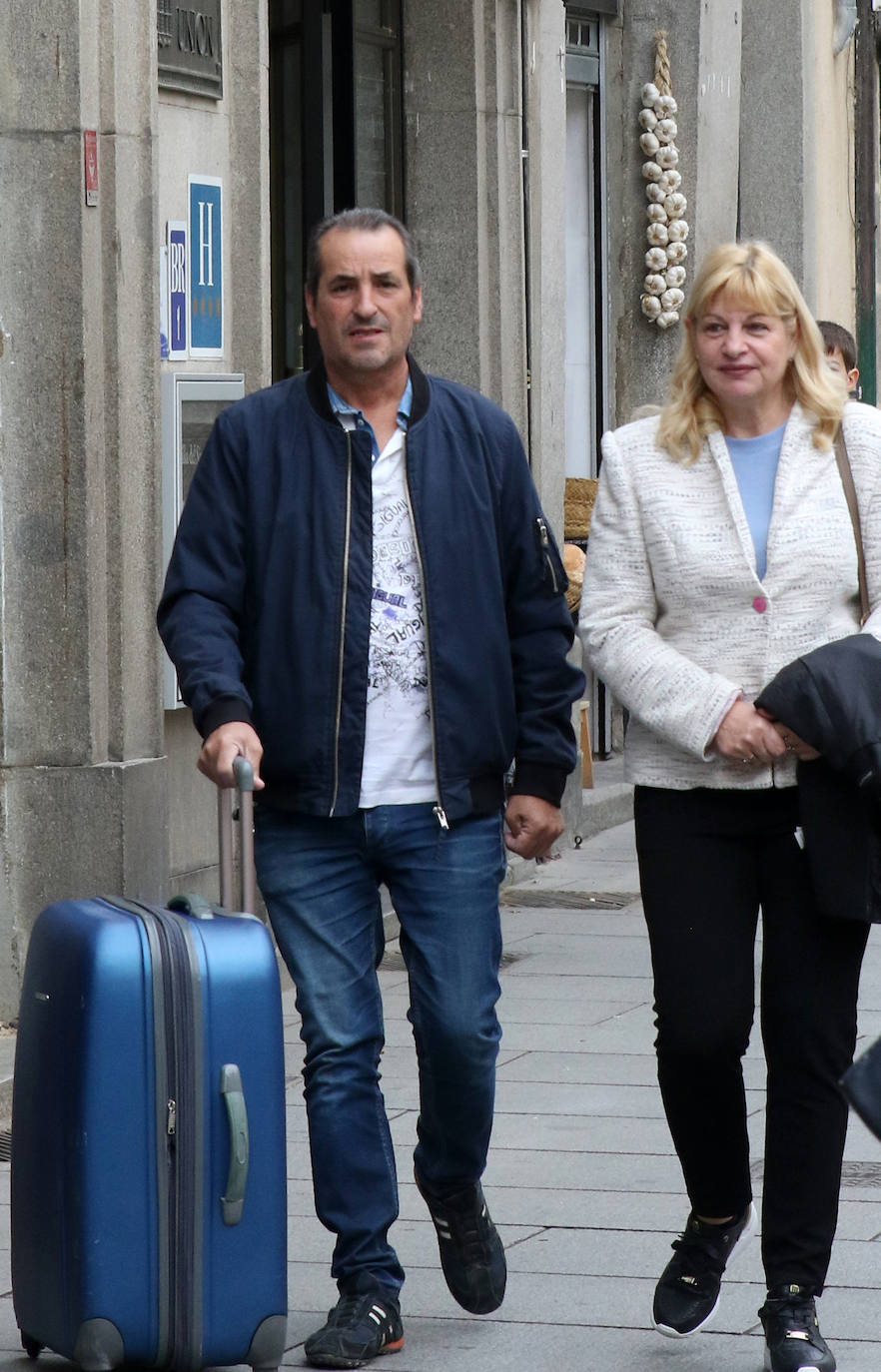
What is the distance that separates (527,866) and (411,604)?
544cm

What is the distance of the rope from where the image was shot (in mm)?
12086

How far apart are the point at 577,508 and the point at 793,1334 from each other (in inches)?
284

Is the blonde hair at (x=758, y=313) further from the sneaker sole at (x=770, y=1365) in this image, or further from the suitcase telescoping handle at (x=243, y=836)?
the sneaker sole at (x=770, y=1365)

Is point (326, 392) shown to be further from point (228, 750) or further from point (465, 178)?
point (465, 178)

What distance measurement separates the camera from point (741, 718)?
13.5 ft

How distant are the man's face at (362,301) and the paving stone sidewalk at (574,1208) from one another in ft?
5.50

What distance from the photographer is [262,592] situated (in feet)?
14.1

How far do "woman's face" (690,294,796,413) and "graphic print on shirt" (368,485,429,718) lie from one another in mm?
576

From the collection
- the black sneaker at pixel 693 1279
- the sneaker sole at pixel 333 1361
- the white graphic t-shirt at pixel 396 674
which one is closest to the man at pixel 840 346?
the white graphic t-shirt at pixel 396 674

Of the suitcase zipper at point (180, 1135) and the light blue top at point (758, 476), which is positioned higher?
the light blue top at point (758, 476)

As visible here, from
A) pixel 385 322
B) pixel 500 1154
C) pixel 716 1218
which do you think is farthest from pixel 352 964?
pixel 500 1154

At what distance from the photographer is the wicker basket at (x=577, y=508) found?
11070 millimetres

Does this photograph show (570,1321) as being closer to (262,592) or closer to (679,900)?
(679,900)

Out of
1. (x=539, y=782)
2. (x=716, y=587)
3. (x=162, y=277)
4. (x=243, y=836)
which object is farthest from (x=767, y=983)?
(x=162, y=277)
